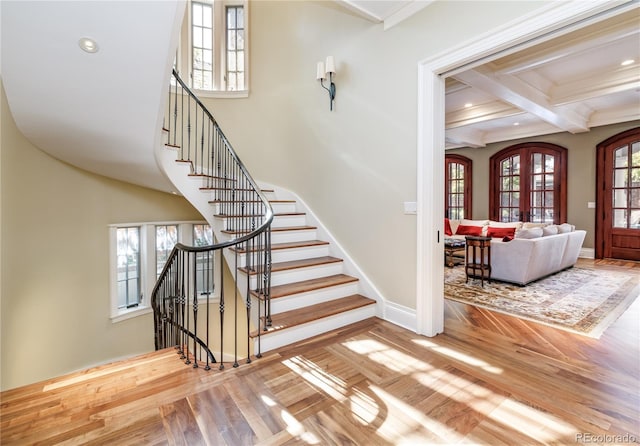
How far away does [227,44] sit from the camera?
551cm

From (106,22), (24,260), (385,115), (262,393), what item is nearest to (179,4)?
(106,22)

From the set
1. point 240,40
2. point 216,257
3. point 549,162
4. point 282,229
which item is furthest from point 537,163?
point 216,257

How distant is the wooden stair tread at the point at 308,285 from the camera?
289 cm

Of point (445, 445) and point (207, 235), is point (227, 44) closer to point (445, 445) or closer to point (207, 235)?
point (207, 235)

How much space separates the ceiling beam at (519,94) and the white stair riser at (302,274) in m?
2.74

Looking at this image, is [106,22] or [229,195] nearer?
[106,22]

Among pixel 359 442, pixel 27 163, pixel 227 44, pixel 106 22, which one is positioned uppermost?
pixel 227 44

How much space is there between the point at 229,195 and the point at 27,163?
2.23 meters

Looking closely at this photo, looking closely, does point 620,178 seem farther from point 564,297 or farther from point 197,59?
point 197,59

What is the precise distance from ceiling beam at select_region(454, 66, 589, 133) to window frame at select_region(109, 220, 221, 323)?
464cm

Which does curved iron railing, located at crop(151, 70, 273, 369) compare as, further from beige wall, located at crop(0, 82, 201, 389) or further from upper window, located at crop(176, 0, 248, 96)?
beige wall, located at crop(0, 82, 201, 389)

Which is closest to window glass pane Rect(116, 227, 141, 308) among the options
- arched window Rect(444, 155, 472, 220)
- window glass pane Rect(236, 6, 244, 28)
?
window glass pane Rect(236, 6, 244, 28)

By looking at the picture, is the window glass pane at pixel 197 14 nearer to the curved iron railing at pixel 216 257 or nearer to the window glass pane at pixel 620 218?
the curved iron railing at pixel 216 257

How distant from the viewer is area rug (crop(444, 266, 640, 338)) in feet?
10.3
